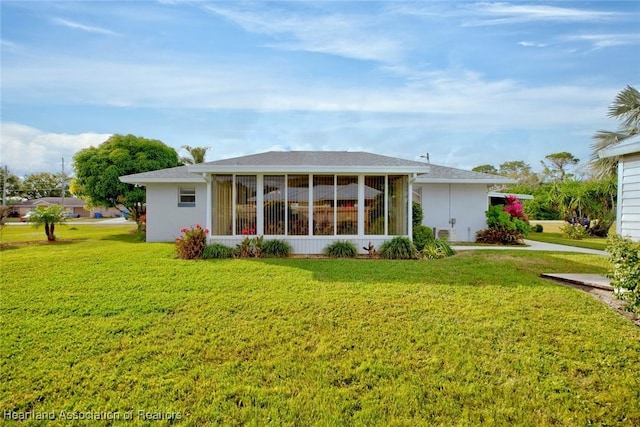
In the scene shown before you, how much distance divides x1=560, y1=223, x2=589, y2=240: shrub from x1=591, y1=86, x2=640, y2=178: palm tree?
18.5ft

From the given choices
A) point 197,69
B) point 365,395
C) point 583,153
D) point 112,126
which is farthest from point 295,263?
point 112,126

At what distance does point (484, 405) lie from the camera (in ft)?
10.6

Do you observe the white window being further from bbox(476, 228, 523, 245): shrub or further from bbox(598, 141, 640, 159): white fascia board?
bbox(598, 141, 640, 159): white fascia board

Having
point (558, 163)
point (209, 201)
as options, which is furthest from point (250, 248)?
point (558, 163)

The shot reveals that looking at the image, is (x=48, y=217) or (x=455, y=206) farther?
(x=48, y=217)

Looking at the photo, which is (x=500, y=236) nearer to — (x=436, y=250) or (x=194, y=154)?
(x=436, y=250)

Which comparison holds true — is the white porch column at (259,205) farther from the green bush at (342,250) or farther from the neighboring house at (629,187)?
the neighboring house at (629,187)

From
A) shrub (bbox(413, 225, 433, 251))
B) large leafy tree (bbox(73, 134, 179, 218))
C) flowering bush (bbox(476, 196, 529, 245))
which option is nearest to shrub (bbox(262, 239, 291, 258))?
shrub (bbox(413, 225, 433, 251))

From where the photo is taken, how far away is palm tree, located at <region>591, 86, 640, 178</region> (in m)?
11.8

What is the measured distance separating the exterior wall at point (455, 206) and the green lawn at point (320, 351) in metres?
7.34

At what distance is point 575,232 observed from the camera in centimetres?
1738

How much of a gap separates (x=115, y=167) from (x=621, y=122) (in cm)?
2489

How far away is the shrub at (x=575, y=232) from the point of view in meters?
17.2

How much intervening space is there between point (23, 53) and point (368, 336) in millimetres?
12138
